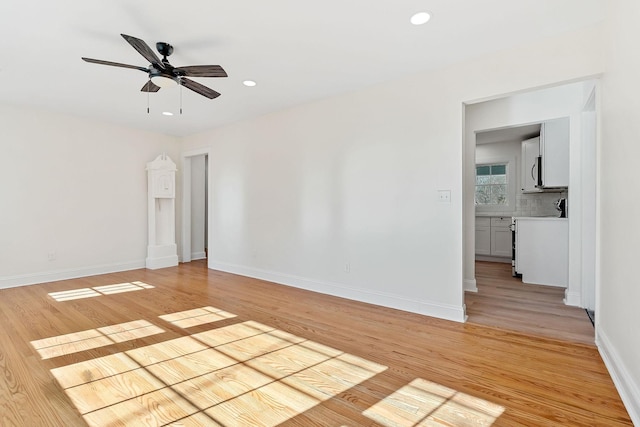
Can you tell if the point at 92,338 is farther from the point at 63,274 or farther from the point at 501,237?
the point at 501,237

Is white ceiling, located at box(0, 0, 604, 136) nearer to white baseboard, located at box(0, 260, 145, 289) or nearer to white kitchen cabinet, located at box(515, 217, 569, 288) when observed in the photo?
white baseboard, located at box(0, 260, 145, 289)

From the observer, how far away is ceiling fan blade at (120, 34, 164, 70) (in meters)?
2.27

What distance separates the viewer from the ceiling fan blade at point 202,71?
275 centimetres

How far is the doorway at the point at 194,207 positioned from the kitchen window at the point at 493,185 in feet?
20.6

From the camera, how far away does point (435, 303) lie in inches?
133

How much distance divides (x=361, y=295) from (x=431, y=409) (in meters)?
2.16

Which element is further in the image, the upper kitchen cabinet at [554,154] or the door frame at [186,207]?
the door frame at [186,207]

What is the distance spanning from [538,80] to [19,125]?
6.61 meters

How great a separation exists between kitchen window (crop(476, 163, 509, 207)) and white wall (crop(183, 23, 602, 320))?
455cm

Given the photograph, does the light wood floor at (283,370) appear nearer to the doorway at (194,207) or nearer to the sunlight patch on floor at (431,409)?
the sunlight patch on floor at (431,409)

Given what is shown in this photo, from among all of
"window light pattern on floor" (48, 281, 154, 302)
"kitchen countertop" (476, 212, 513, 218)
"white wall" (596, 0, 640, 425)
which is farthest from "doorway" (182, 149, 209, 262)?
"white wall" (596, 0, 640, 425)

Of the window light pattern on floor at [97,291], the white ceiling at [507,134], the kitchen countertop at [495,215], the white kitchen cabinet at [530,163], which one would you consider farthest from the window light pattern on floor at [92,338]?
the kitchen countertop at [495,215]

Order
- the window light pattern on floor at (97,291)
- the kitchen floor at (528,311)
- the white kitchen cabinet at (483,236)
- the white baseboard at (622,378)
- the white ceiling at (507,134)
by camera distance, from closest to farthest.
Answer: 1. the white baseboard at (622,378)
2. the kitchen floor at (528,311)
3. the window light pattern on floor at (97,291)
4. the white ceiling at (507,134)
5. the white kitchen cabinet at (483,236)

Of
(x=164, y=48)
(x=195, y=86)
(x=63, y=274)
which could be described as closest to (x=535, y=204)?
(x=195, y=86)
